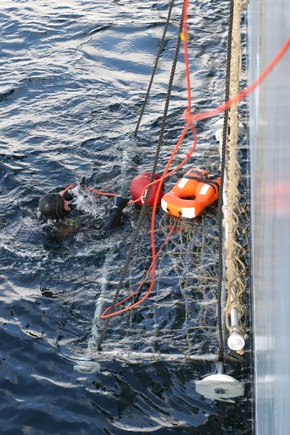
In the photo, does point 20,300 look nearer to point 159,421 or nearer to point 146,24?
point 159,421

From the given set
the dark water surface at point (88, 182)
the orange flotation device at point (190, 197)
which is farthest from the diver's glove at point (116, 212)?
the orange flotation device at point (190, 197)

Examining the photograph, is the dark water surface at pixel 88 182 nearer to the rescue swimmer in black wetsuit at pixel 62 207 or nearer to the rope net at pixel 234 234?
the rescue swimmer in black wetsuit at pixel 62 207

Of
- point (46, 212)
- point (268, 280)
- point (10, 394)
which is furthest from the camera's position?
point (46, 212)

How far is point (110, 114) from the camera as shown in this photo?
9789 mm

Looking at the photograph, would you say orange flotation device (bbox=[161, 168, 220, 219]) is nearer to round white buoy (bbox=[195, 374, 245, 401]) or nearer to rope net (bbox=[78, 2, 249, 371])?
rope net (bbox=[78, 2, 249, 371])

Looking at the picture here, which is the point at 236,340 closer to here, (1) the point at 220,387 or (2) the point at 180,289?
(1) the point at 220,387

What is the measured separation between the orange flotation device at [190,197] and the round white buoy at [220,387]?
2.30 meters

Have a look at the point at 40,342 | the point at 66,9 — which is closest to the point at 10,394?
the point at 40,342

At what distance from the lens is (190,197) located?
714 cm

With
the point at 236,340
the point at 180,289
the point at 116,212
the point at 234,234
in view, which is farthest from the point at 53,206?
the point at 236,340

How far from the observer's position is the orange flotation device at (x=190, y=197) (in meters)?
6.84

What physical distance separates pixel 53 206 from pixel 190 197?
1.55m

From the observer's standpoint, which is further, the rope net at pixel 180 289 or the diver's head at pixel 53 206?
the diver's head at pixel 53 206

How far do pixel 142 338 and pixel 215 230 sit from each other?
177 centimetres
